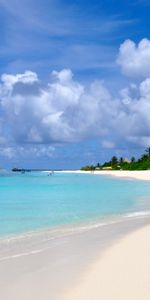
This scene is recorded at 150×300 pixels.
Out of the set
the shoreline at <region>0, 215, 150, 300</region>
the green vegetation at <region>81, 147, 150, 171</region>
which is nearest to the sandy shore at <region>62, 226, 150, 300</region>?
the shoreline at <region>0, 215, 150, 300</region>

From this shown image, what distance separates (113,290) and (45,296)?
0.85 metres

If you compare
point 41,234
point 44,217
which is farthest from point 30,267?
point 44,217

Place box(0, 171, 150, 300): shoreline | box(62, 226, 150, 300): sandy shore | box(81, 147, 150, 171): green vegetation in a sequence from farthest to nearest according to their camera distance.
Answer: box(81, 147, 150, 171): green vegetation
box(0, 171, 150, 300): shoreline
box(62, 226, 150, 300): sandy shore

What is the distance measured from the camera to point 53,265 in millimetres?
7262

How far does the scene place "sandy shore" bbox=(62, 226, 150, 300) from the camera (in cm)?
541

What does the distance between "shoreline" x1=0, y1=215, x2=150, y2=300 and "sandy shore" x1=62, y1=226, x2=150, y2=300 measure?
0.17 meters

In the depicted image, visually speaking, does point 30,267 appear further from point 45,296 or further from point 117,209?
point 117,209

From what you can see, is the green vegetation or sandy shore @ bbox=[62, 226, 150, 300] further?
the green vegetation

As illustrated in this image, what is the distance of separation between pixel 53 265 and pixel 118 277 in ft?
4.53

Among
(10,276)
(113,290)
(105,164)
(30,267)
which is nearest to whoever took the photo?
(113,290)

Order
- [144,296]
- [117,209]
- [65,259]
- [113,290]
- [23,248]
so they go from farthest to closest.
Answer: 1. [117,209]
2. [23,248]
3. [65,259]
4. [113,290]
5. [144,296]

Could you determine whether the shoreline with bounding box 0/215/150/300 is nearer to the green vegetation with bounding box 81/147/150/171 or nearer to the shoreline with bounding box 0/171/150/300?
the shoreline with bounding box 0/171/150/300

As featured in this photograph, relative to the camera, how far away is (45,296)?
5473mm

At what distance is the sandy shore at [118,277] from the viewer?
5.41m
